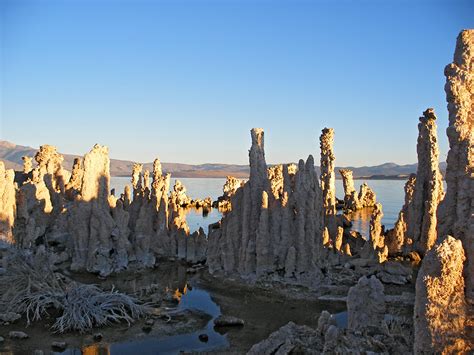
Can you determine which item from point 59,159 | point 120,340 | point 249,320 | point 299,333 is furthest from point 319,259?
point 59,159

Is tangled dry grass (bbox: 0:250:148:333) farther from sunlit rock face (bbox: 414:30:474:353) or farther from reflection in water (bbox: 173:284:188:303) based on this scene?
sunlit rock face (bbox: 414:30:474:353)

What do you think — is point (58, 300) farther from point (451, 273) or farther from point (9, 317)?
point (451, 273)

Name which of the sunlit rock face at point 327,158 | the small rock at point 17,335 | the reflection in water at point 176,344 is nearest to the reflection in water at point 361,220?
the sunlit rock face at point 327,158

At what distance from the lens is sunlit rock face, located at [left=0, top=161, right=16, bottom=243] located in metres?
27.2

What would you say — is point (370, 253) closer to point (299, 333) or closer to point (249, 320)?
point (249, 320)

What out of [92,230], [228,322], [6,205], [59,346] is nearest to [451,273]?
[228,322]

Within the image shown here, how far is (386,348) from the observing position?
31.1ft

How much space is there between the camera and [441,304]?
8672 millimetres

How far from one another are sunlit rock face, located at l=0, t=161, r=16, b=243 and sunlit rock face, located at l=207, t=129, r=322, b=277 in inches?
454

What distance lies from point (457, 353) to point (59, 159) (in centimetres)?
4163

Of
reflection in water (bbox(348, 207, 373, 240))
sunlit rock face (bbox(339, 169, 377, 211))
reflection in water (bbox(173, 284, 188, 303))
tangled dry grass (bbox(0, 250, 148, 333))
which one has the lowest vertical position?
reflection in water (bbox(173, 284, 188, 303))

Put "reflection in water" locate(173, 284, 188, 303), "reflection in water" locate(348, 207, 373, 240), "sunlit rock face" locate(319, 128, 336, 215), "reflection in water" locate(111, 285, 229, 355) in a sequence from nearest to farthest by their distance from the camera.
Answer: "reflection in water" locate(111, 285, 229, 355) < "reflection in water" locate(173, 284, 188, 303) < "sunlit rock face" locate(319, 128, 336, 215) < "reflection in water" locate(348, 207, 373, 240)

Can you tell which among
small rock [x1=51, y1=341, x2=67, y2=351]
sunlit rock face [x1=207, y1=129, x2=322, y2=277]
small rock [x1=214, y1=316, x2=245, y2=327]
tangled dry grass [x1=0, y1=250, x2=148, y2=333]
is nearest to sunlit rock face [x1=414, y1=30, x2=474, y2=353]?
small rock [x1=214, y1=316, x2=245, y2=327]

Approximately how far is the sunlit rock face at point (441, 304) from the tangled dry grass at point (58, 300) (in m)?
13.2
